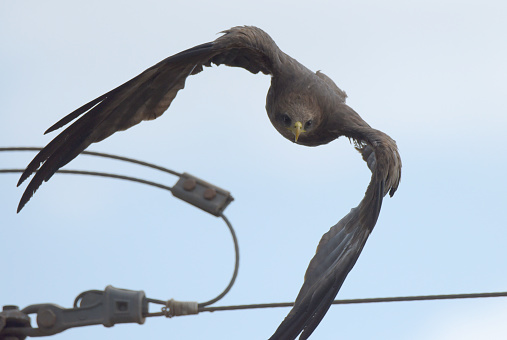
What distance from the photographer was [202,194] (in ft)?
22.1

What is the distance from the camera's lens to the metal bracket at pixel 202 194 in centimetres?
666

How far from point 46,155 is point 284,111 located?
7.10 feet

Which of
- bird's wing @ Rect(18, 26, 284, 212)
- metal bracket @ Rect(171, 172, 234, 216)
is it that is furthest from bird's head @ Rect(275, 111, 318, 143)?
metal bracket @ Rect(171, 172, 234, 216)

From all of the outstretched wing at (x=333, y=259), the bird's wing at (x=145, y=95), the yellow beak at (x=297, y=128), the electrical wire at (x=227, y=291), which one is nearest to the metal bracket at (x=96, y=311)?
the electrical wire at (x=227, y=291)

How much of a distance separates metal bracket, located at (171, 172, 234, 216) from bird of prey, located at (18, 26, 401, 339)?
56cm

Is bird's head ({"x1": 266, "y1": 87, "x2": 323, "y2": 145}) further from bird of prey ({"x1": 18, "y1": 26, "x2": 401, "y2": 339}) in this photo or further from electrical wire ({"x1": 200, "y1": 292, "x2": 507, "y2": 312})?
electrical wire ({"x1": 200, "y1": 292, "x2": 507, "y2": 312})

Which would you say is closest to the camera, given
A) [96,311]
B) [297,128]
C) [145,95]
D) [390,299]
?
[390,299]

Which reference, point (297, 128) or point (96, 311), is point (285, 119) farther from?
point (96, 311)

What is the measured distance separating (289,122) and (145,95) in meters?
1.27

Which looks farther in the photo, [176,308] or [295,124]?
[295,124]

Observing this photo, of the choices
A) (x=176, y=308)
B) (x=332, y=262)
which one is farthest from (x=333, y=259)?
(x=176, y=308)

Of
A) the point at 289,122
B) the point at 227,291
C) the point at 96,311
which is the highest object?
the point at 289,122

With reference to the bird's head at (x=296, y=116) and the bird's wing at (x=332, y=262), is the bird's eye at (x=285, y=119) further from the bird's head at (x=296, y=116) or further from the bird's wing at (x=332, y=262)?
the bird's wing at (x=332, y=262)

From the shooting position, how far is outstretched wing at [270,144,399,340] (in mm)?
5516
